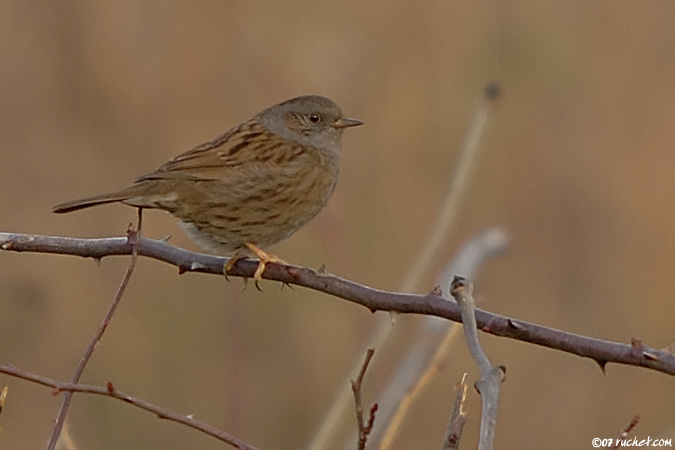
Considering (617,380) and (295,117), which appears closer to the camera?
(295,117)

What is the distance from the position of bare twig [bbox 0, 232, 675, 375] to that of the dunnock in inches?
29.2

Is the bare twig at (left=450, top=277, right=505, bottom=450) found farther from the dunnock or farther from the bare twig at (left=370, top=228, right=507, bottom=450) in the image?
the dunnock

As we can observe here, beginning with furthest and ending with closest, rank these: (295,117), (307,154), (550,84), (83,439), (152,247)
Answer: (550,84) → (83,439) → (295,117) → (307,154) → (152,247)

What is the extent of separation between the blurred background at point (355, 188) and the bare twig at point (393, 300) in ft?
8.77

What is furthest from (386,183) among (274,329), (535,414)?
(535,414)

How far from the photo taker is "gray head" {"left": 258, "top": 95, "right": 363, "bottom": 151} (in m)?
4.64

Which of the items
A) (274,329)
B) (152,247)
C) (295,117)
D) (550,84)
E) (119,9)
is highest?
(550,84)

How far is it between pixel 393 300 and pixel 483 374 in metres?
0.73

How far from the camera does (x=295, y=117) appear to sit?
4.75 metres

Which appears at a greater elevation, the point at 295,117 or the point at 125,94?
the point at 125,94

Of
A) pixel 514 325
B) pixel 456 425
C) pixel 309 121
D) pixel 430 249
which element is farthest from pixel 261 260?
pixel 456 425

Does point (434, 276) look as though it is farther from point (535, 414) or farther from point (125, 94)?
point (125, 94)

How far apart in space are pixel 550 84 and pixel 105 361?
2.96 metres

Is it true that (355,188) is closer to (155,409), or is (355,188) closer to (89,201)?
(89,201)
